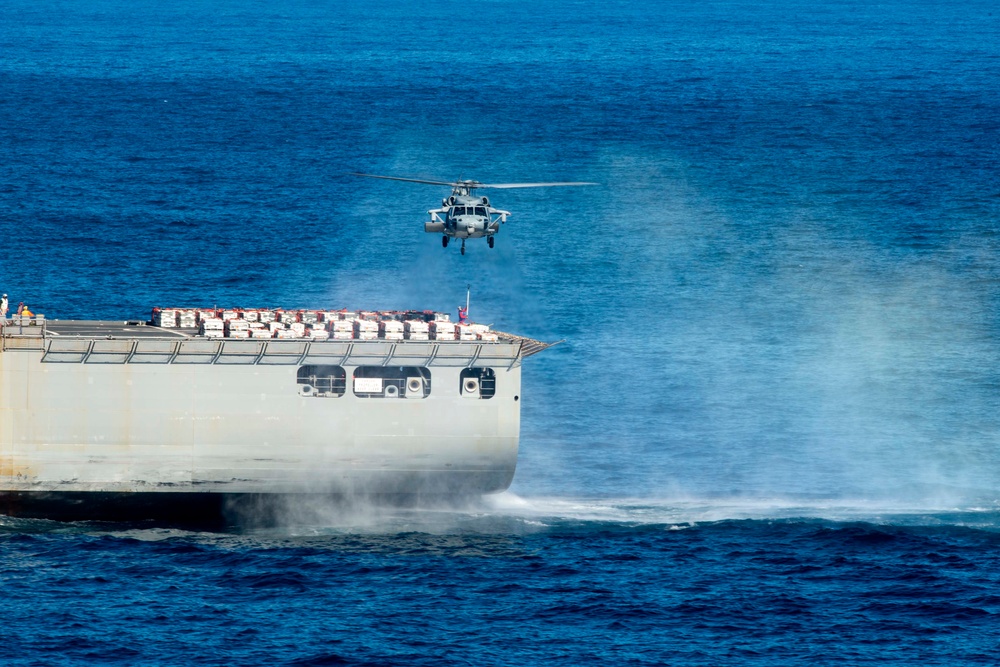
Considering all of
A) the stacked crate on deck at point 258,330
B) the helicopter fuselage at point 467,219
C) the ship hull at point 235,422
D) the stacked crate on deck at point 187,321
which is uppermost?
the helicopter fuselage at point 467,219

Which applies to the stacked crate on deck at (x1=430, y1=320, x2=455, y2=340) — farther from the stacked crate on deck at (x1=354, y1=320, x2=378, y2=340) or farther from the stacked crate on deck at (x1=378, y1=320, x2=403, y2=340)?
the stacked crate on deck at (x1=354, y1=320, x2=378, y2=340)

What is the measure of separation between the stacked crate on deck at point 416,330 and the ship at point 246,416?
0.10 m

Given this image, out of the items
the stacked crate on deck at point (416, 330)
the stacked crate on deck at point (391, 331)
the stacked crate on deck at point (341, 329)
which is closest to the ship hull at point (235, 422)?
the stacked crate on deck at point (416, 330)

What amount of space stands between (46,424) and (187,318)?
12.6 m

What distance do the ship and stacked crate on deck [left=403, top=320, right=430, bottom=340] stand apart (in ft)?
0.34

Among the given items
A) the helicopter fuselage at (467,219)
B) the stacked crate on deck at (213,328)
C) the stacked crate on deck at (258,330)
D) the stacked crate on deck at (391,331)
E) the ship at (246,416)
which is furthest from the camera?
the helicopter fuselage at (467,219)

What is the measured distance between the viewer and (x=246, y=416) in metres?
98.6

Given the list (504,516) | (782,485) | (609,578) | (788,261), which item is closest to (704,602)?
(609,578)

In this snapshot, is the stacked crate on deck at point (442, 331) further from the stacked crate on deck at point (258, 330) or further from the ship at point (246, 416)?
the stacked crate on deck at point (258, 330)

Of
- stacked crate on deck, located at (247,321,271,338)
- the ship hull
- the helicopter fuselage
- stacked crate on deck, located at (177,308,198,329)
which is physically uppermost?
the helicopter fuselage

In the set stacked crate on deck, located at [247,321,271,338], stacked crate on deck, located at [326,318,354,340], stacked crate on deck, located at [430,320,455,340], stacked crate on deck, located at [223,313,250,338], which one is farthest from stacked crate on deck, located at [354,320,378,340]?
stacked crate on deck, located at [223,313,250,338]

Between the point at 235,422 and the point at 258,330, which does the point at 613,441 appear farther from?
the point at 235,422

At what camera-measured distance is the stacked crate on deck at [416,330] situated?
330 ft

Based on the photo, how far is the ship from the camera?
97.2m
